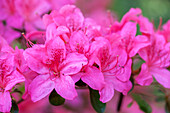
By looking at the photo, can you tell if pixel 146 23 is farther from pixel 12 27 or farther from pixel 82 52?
pixel 12 27

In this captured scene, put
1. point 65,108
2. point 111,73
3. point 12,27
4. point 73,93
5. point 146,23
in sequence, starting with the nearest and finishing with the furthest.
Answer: point 73,93 → point 111,73 → point 146,23 → point 12,27 → point 65,108

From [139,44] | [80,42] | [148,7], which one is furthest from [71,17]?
[148,7]

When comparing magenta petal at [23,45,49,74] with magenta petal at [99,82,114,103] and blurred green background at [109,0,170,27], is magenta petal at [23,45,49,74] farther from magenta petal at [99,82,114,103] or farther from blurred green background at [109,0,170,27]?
blurred green background at [109,0,170,27]

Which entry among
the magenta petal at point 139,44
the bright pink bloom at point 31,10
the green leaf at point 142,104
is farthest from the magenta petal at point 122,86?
the bright pink bloom at point 31,10

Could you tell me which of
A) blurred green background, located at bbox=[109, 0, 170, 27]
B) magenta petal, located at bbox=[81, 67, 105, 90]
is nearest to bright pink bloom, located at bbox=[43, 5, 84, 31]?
magenta petal, located at bbox=[81, 67, 105, 90]

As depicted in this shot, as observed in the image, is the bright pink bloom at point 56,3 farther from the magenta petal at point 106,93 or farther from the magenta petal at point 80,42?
the magenta petal at point 106,93

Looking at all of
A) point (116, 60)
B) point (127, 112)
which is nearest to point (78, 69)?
point (116, 60)
